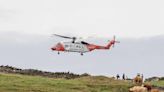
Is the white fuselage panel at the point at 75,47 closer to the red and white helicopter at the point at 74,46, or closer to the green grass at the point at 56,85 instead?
the red and white helicopter at the point at 74,46

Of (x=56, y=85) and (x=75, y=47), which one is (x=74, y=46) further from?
(x=56, y=85)

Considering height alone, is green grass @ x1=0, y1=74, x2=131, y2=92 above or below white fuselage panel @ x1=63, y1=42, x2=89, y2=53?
below

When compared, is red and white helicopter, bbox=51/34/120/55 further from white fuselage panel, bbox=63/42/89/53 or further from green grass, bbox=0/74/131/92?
green grass, bbox=0/74/131/92

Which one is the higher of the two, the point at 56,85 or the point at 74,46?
the point at 74,46

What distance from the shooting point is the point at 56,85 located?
72.6m

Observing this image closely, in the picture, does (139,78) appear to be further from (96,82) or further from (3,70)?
(3,70)

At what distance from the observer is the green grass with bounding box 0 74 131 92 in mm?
68394

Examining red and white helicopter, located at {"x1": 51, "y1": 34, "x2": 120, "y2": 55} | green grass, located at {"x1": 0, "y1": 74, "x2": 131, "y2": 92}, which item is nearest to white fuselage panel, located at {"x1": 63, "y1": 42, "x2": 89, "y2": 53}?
red and white helicopter, located at {"x1": 51, "y1": 34, "x2": 120, "y2": 55}

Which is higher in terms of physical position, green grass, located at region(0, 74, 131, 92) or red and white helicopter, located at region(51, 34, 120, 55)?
red and white helicopter, located at region(51, 34, 120, 55)

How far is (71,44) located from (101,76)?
2740cm

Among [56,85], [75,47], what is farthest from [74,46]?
[56,85]

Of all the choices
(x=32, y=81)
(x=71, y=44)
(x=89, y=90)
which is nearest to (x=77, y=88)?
(x=89, y=90)

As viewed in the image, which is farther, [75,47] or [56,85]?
[75,47]

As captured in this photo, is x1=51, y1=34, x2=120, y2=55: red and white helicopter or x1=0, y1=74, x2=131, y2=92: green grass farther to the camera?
x1=51, y1=34, x2=120, y2=55: red and white helicopter
